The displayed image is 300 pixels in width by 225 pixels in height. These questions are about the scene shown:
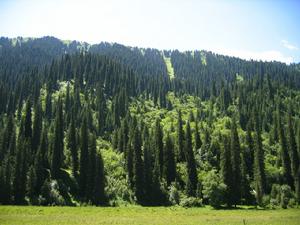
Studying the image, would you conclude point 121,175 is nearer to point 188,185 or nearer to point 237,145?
point 188,185

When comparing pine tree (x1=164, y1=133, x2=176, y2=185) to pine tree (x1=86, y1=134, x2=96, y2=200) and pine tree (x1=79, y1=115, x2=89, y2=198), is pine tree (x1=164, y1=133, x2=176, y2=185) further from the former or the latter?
pine tree (x1=79, y1=115, x2=89, y2=198)

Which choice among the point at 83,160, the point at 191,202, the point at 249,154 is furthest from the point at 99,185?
the point at 249,154

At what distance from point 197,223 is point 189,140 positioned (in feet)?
227

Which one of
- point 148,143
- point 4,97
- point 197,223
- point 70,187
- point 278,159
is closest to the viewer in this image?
point 197,223

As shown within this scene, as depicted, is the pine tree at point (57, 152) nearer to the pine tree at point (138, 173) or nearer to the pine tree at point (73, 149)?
the pine tree at point (73, 149)

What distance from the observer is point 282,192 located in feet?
363

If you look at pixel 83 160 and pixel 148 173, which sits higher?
pixel 83 160

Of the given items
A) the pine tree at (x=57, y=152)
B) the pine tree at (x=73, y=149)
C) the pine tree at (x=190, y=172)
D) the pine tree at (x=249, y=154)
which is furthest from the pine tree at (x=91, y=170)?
the pine tree at (x=249, y=154)

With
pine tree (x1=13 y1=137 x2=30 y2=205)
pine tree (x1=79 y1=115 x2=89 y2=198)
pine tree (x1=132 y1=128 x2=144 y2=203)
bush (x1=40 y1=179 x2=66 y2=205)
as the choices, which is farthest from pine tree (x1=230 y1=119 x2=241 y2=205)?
pine tree (x1=13 y1=137 x2=30 y2=205)

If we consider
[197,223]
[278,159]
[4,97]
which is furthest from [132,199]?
[4,97]

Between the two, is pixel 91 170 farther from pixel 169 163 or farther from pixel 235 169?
pixel 235 169

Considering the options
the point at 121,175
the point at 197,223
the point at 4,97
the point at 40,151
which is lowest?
the point at 197,223

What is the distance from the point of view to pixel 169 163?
404ft

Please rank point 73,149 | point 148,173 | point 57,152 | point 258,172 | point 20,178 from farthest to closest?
1. point 73,149
2. point 258,172
3. point 57,152
4. point 148,173
5. point 20,178
